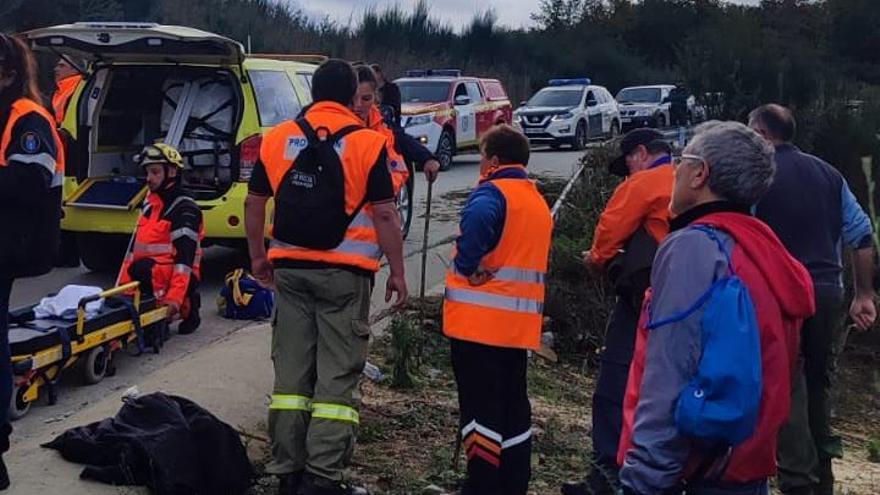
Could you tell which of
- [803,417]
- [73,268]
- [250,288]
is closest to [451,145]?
[73,268]

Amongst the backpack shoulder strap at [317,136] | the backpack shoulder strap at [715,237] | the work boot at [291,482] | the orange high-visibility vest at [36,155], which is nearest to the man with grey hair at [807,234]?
the backpack shoulder strap at [317,136]

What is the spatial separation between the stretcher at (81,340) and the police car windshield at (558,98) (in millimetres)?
21176

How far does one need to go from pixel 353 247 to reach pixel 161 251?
9.88ft

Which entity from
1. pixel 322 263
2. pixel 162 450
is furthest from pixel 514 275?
pixel 162 450

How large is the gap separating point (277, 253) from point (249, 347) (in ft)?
7.78

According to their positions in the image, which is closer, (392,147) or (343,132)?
(343,132)

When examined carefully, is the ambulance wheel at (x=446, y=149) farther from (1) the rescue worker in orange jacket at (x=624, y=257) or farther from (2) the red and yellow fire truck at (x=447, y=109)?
(1) the rescue worker in orange jacket at (x=624, y=257)

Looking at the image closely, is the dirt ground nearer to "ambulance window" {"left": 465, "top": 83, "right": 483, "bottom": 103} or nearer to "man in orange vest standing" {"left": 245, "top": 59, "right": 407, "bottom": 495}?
"man in orange vest standing" {"left": 245, "top": 59, "right": 407, "bottom": 495}

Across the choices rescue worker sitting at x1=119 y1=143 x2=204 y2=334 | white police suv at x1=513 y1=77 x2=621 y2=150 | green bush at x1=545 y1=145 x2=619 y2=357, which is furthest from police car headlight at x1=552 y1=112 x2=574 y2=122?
rescue worker sitting at x1=119 y1=143 x2=204 y2=334

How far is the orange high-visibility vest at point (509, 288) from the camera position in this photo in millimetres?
4918

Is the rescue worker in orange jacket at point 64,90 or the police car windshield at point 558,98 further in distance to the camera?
the police car windshield at point 558,98

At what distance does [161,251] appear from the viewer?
24.7 ft

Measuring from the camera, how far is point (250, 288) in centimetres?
843

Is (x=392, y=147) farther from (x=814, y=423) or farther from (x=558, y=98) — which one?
(x=558, y=98)
